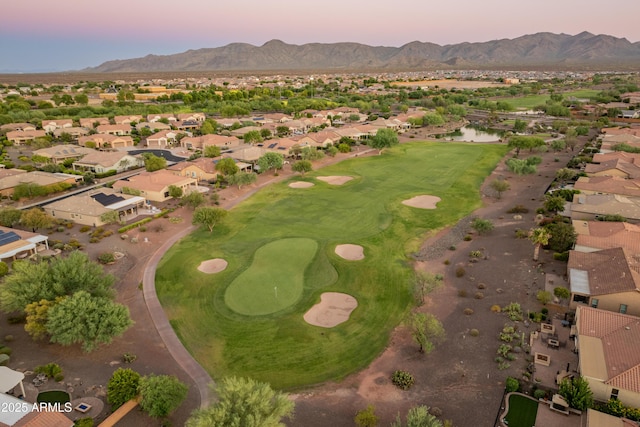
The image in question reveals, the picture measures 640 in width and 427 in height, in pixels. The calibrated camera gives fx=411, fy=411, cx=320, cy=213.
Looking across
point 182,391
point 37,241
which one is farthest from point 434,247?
point 37,241

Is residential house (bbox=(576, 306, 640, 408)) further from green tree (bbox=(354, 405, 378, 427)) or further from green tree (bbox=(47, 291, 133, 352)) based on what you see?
green tree (bbox=(47, 291, 133, 352))

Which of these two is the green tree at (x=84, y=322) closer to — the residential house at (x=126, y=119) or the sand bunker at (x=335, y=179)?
the sand bunker at (x=335, y=179)

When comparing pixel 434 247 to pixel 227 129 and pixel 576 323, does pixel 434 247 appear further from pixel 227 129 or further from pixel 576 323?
pixel 227 129

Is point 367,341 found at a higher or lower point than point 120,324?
lower

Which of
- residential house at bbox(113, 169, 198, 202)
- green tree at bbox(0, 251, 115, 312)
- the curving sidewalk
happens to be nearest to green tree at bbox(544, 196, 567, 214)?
the curving sidewalk

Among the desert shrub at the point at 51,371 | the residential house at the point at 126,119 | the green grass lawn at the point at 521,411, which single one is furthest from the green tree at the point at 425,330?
the residential house at the point at 126,119

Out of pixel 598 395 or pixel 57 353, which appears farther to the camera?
pixel 57 353
